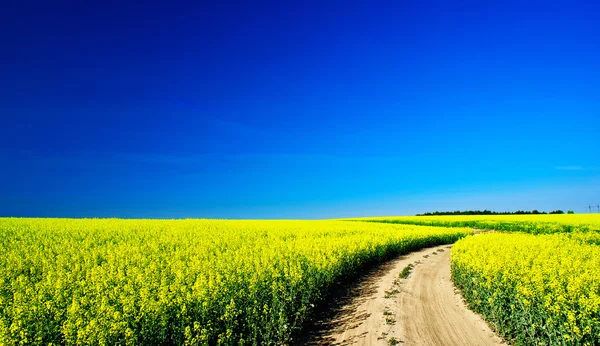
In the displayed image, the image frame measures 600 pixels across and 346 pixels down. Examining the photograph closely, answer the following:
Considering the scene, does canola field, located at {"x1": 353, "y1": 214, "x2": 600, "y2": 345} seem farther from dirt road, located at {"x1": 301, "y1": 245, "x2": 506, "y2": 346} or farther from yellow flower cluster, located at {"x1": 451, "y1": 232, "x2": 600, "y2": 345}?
dirt road, located at {"x1": 301, "y1": 245, "x2": 506, "y2": 346}

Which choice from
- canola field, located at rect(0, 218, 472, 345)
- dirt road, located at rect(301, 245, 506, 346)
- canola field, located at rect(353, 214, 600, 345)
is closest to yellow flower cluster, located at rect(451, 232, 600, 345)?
canola field, located at rect(353, 214, 600, 345)

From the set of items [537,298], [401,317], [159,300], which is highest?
[159,300]

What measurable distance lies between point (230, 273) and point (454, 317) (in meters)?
7.88

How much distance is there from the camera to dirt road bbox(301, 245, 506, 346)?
9172mm

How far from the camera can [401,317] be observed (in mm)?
10781

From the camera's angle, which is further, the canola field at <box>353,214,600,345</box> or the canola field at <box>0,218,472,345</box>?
the canola field at <box>353,214,600,345</box>

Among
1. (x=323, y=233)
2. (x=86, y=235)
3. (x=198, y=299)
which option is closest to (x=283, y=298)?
(x=198, y=299)

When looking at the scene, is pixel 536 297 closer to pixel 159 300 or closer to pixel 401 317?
pixel 401 317

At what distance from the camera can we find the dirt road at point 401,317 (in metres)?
9.17

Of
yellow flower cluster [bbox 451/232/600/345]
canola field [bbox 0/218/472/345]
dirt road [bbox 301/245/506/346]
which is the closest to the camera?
canola field [bbox 0/218/472/345]

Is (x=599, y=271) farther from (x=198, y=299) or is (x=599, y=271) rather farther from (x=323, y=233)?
(x=323, y=233)

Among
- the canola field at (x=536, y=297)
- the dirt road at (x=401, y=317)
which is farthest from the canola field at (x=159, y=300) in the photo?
the canola field at (x=536, y=297)

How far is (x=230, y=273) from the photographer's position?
1082 cm

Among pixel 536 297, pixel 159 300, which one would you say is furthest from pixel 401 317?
pixel 159 300
